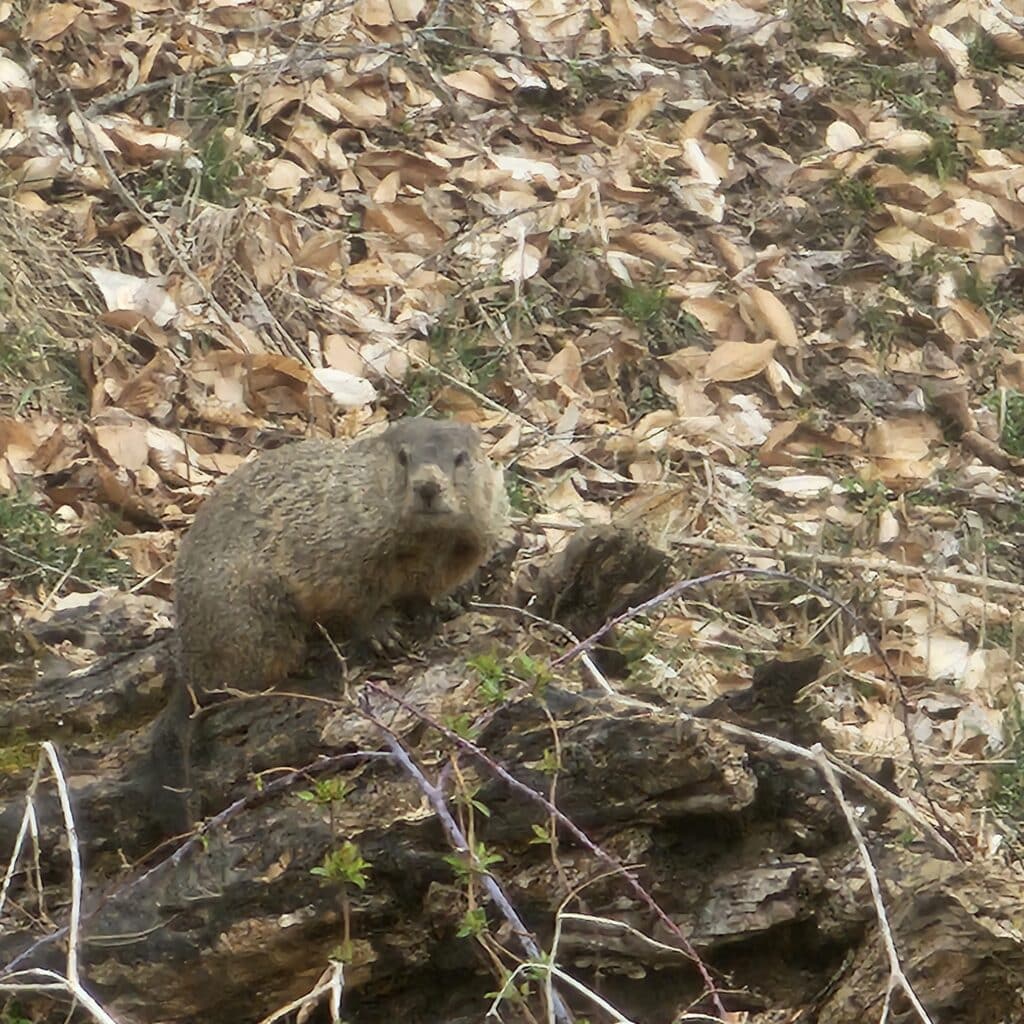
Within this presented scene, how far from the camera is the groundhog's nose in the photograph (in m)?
4.29

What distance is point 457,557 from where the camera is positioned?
14.9ft

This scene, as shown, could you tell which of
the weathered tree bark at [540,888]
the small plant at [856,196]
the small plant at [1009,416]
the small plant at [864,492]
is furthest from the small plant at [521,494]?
the small plant at [856,196]

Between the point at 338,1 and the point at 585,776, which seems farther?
the point at 338,1

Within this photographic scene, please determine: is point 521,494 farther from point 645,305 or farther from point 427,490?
point 427,490

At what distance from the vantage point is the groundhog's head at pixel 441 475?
432 cm

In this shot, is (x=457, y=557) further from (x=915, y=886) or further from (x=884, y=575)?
(x=884, y=575)

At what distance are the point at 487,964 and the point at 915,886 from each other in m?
0.86

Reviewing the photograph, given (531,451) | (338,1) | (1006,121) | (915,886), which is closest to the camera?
(915,886)

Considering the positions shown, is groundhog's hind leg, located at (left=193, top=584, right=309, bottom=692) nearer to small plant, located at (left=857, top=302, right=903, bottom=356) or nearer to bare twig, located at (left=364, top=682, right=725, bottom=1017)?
bare twig, located at (left=364, top=682, right=725, bottom=1017)

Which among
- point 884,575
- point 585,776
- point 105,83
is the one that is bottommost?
point 884,575

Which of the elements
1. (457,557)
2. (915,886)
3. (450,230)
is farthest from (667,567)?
(450,230)

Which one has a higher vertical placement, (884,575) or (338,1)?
(338,1)

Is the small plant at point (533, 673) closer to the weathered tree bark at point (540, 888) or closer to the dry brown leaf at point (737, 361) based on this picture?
the weathered tree bark at point (540, 888)

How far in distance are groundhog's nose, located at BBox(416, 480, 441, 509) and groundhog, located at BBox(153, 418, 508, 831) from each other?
0.5 inches
